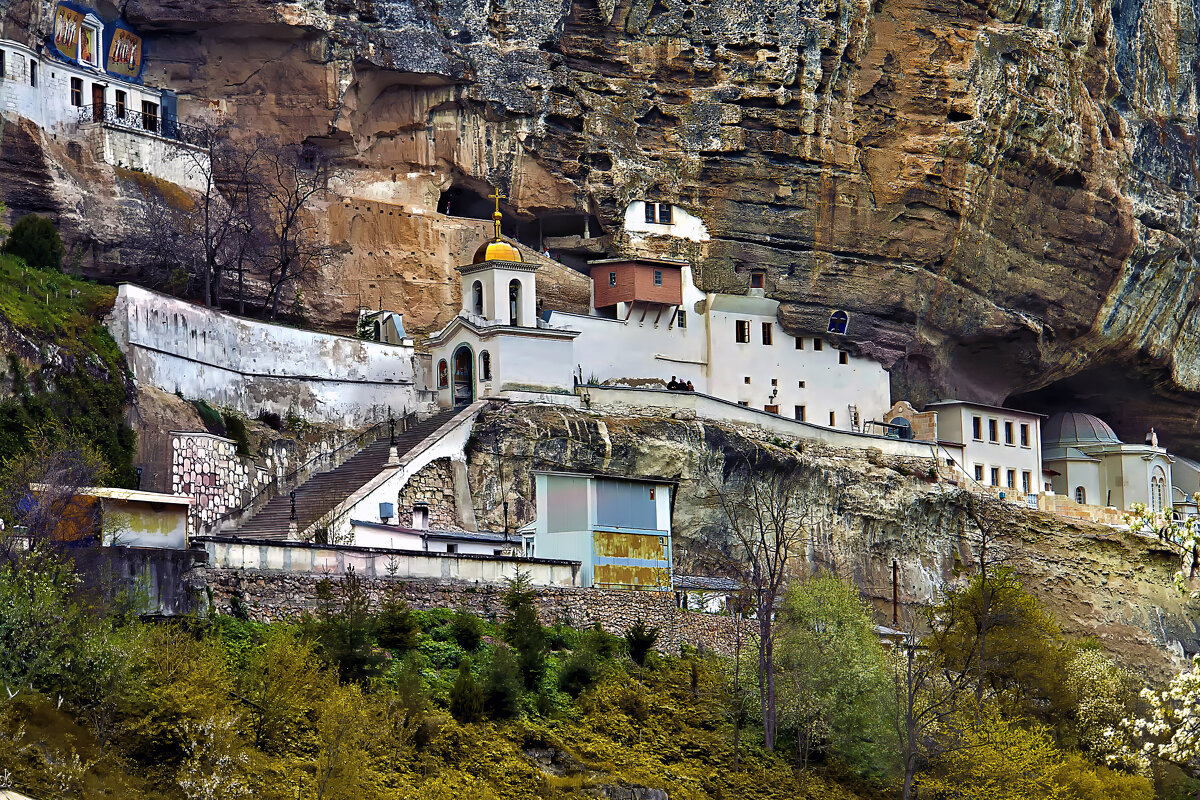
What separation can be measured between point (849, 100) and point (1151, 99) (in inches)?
662

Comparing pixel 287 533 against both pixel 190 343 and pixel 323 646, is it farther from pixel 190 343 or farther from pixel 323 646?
pixel 323 646

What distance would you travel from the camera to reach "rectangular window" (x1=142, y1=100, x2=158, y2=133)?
209 feet

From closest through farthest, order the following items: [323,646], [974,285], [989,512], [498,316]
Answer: [323,646] < [498,316] < [989,512] < [974,285]

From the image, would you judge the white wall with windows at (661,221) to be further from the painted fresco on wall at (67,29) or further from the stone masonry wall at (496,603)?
the stone masonry wall at (496,603)

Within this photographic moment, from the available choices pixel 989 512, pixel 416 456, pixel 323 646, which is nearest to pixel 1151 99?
pixel 989 512

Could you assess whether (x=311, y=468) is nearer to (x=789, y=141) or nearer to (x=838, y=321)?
(x=838, y=321)

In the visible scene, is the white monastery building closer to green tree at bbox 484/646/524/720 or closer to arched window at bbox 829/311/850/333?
arched window at bbox 829/311/850/333

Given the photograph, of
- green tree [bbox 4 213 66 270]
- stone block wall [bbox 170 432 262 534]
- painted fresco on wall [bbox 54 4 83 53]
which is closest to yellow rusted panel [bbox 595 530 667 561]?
stone block wall [bbox 170 432 262 534]

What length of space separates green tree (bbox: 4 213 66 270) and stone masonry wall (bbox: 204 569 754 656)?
58.8ft

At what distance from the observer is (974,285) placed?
74562 mm

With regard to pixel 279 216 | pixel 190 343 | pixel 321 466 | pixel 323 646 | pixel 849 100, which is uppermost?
pixel 849 100

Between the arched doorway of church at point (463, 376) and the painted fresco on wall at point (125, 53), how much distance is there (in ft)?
49.5

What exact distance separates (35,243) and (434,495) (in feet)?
43.8

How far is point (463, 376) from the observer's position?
62.3 meters
